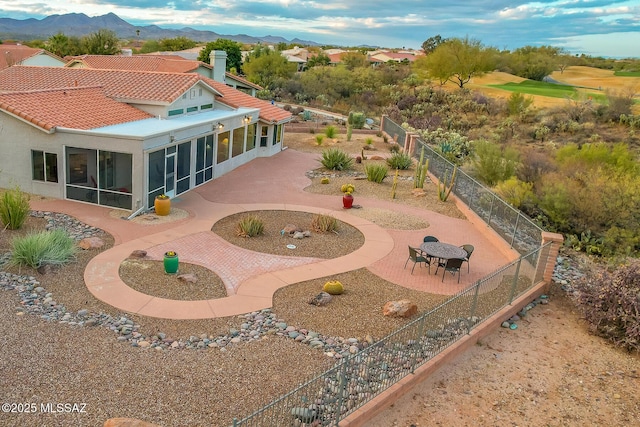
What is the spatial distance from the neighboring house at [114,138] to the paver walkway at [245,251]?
853 millimetres

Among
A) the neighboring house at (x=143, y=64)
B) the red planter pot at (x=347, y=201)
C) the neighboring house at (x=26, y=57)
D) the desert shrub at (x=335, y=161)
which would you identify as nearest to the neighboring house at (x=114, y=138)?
the desert shrub at (x=335, y=161)

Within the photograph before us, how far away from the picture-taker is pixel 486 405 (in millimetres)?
8641

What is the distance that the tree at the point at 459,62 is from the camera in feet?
222

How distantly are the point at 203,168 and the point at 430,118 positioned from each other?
3094 cm

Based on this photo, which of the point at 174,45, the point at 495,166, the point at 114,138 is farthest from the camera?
the point at 174,45

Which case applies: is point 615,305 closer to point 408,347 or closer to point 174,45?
point 408,347

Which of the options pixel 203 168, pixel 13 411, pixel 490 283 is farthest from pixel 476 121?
pixel 13 411

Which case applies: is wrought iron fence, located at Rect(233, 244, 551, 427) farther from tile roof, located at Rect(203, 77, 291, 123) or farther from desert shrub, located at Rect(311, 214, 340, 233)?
tile roof, located at Rect(203, 77, 291, 123)

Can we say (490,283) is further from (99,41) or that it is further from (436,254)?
(99,41)

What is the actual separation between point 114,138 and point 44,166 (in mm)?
3022

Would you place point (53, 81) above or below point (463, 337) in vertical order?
above

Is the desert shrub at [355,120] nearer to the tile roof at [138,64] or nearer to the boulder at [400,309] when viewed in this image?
the tile roof at [138,64]

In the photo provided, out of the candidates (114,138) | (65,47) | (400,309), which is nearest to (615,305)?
(400,309)

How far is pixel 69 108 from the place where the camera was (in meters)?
18.8
